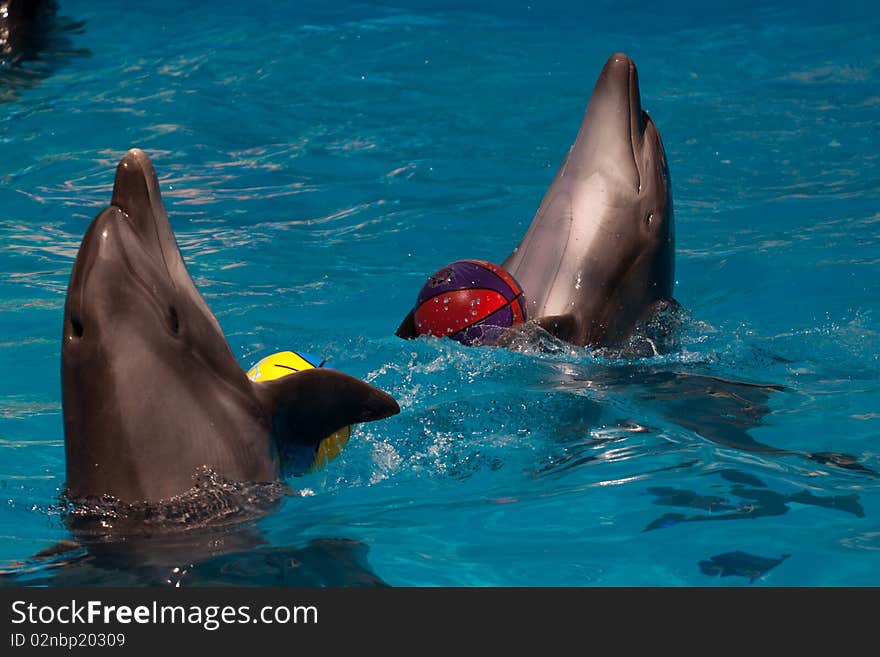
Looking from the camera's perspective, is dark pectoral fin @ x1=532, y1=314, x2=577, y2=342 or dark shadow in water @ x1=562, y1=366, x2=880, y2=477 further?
dark pectoral fin @ x1=532, y1=314, x2=577, y2=342

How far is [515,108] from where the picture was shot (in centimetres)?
1181

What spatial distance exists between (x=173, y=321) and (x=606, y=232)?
11.3 feet

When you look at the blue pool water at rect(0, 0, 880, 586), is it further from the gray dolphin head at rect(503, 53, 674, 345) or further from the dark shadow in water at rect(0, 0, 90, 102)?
the gray dolphin head at rect(503, 53, 674, 345)

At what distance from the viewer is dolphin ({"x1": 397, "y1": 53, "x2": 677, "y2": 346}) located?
671 centimetres

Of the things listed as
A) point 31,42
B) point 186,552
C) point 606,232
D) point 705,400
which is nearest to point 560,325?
point 606,232

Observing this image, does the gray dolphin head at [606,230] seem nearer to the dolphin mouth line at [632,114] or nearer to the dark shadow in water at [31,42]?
the dolphin mouth line at [632,114]

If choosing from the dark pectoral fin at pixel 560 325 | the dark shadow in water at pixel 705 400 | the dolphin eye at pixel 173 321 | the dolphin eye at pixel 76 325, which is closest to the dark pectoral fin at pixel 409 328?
the dark pectoral fin at pixel 560 325

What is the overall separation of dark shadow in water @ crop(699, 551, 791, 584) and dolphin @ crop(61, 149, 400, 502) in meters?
1.30

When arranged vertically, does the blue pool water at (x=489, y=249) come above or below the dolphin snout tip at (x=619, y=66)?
below

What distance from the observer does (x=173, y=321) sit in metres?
4.03

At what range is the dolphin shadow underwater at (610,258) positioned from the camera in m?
6.36

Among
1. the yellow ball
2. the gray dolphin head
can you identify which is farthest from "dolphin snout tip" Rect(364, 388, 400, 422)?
the gray dolphin head

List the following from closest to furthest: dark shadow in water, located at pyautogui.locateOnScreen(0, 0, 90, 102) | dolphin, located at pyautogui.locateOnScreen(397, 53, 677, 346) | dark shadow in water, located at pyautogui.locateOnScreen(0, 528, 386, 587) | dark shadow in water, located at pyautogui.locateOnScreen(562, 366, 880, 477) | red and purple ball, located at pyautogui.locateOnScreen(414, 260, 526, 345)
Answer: dark shadow in water, located at pyautogui.locateOnScreen(0, 528, 386, 587) < dark shadow in water, located at pyautogui.locateOnScreen(562, 366, 880, 477) < red and purple ball, located at pyautogui.locateOnScreen(414, 260, 526, 345) < dolphin, located at pyautogui.locateOnScreen(397, 53, 677, 346) < dark shadow in water, located at pyautogui.locateOnScreen(0, 0, 90, 102)

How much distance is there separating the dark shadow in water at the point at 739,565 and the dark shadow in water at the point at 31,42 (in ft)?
33.1
